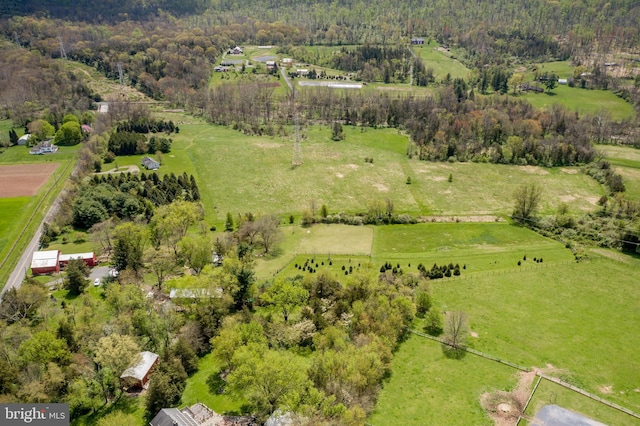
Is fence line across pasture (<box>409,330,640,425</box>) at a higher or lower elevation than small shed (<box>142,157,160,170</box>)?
lower

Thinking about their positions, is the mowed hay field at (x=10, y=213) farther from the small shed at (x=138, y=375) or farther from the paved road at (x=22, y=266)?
the small shed at (x=138, y=375)

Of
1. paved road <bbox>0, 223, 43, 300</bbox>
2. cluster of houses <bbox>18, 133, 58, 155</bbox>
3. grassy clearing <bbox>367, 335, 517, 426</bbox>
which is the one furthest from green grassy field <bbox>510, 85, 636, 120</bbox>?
paved road <bbox>0, 223, 43, 300</bbox>

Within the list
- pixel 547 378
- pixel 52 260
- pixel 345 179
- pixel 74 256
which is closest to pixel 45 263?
pixel 52 260

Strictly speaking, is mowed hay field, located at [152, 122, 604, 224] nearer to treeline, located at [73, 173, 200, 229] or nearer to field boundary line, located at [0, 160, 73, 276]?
treeline, located at [73, 173, 200, 229]

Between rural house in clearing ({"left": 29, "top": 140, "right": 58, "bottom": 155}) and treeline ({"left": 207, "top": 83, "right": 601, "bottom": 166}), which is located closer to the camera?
rural house in clearing ({"left": 29, "top": 140, "right": 58, "bottom": 155})

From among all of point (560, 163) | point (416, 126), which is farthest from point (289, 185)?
point (560, 163)

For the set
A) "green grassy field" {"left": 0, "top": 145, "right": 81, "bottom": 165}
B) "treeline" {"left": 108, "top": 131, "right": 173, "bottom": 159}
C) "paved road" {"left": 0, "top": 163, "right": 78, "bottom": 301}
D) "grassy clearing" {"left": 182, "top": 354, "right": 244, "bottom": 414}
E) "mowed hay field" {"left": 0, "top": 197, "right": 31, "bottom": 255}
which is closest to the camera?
"grassy clearing" {"left": 182, "top": 354, "right": 244, "bottom": 414}

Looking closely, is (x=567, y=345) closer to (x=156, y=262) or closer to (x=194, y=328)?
(x=194, y=328)
